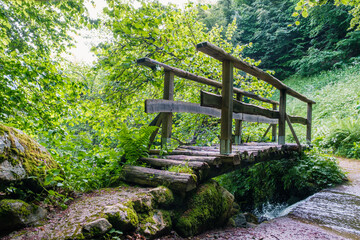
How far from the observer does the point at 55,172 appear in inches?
94.2

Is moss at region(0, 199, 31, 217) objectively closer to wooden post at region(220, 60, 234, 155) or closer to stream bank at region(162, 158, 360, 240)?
stream bank at region(162, 158, 360, 240)

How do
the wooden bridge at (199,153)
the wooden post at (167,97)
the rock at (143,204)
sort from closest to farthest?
1. the rock at (143,204)
2. the wooden bridge at (199,153)
3. the wooden post at (167,97)

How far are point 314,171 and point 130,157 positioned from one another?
17.2ft

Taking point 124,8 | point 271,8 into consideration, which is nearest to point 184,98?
point 124,8

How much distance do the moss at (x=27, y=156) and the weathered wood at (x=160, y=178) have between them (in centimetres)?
104

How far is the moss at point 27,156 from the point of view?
2.29 m

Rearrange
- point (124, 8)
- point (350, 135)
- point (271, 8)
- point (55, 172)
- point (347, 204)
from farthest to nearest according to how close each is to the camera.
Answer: point (271, 8) < point (350, 135) < point (347, 204) < point (124, 8) < point (55, 172)

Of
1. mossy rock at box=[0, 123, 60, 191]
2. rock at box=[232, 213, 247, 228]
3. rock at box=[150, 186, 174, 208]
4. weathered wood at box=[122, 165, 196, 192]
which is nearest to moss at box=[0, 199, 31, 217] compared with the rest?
mossy rock at box=[0, 123, 60, 191]

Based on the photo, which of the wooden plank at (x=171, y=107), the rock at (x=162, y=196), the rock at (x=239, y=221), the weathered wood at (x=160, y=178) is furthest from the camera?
the rock at (x=239, y=221)

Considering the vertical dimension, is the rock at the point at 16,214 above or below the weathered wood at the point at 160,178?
below

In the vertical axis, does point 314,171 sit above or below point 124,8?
below

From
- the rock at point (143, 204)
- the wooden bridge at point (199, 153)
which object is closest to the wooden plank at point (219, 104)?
the wooden bridge at point (199, 153)

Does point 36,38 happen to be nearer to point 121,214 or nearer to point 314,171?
point 121,214

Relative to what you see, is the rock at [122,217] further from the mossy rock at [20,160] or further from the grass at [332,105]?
the grass at [332,105]
